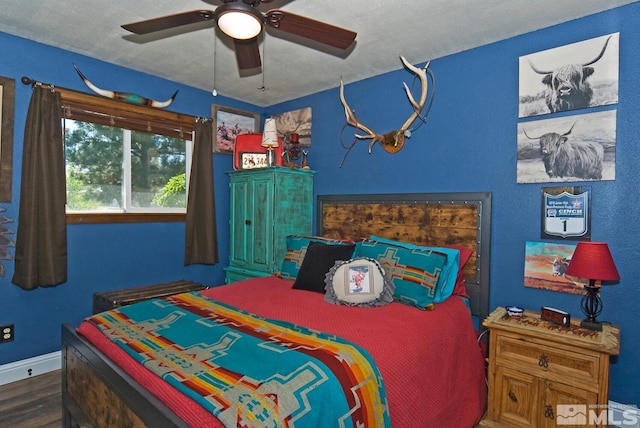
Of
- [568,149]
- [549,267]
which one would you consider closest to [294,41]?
[568,149]

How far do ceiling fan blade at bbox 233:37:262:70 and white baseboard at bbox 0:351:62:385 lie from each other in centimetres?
273

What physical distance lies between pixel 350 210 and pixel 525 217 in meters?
1.49

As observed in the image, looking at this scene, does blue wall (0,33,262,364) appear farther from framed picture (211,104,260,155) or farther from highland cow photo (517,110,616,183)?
highland cow photo (517,110,616,183)

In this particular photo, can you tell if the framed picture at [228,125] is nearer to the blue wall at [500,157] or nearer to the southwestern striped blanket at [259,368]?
the blue wall at [500,157]

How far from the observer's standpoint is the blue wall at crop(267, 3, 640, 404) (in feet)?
7.02

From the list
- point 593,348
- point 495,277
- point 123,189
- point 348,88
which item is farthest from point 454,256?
point 123,189

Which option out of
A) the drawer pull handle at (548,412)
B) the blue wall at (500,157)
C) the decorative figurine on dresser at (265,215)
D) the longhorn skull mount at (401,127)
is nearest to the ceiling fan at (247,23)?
the longhorn skull mount at (401,127)

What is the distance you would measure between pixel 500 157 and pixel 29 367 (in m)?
3.88

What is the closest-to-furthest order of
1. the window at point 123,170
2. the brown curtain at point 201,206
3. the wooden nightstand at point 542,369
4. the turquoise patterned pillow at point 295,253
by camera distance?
the wooden nightstand at point 542,369 → the turquoise patterned pillow at point 295,253 → the window at point 123,170 → the brown curtain at point 201,206

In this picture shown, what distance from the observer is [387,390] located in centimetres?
154

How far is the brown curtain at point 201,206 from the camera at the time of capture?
144 inches

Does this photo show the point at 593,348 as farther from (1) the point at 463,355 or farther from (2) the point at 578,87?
(2) the point at 578,87

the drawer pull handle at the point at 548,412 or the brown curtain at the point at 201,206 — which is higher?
the brown curtain at the point at 201,206

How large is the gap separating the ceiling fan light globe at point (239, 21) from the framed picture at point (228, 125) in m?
2.28
